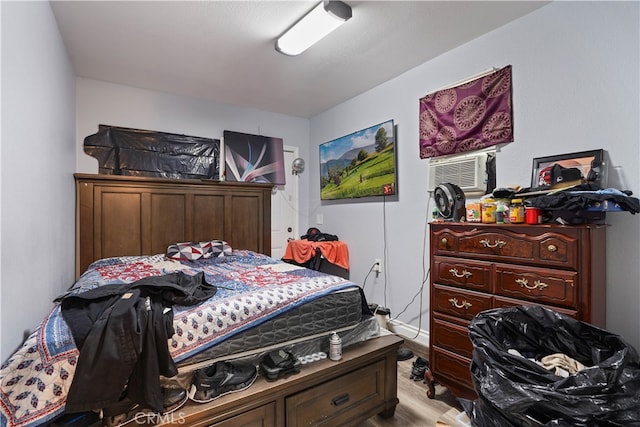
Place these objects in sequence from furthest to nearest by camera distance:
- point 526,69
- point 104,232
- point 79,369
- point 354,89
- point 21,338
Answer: point 354,89
point 104,232
point 526,69
point 21,338
point 79,369

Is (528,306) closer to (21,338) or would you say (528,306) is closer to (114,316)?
(114,316)

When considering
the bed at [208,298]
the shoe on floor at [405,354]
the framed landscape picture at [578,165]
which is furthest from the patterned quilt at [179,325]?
the framed landscape picture at [578,165]

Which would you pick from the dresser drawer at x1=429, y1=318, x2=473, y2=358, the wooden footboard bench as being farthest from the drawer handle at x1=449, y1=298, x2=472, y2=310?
the wooden footboard bench

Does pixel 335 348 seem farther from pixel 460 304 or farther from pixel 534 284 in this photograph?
pixel 534 284

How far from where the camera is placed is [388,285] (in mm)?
3131

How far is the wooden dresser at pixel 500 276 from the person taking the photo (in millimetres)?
1495

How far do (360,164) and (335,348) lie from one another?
2.24 m

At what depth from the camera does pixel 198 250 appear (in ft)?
10.3

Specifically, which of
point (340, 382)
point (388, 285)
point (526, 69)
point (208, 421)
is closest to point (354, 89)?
point (526, 69)

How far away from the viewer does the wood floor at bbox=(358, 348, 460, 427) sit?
1836mm

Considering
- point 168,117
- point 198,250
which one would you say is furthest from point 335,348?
point 168,117

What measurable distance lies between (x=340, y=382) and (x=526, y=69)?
2395mm

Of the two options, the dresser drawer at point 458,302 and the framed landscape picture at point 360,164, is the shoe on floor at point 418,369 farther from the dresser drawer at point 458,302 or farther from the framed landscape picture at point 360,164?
the framed landscape picture at point 360,164

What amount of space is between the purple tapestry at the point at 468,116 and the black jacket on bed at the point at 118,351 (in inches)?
94.2
